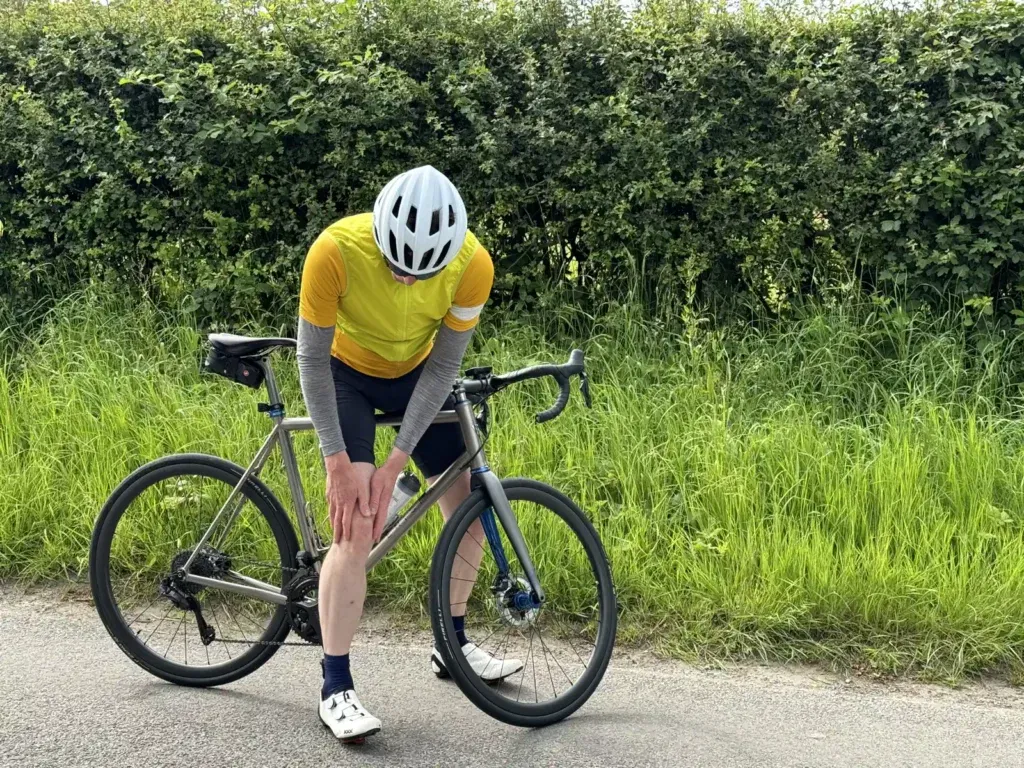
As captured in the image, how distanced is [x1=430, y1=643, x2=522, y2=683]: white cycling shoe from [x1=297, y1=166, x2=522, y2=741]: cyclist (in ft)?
0.95

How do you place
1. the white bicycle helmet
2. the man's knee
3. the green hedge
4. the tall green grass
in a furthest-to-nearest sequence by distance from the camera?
the green hedge
the tall green grass
the man's knee
the white bicycle helmet

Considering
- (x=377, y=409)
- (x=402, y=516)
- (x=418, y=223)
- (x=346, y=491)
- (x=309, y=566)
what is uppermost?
(x=418, y=223)

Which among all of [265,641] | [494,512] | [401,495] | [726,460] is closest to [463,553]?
[494,512]

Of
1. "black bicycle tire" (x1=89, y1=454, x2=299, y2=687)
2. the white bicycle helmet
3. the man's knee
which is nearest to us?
the white bicycle helmet

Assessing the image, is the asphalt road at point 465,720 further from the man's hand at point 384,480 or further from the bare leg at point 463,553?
the man's hand at point 384,480

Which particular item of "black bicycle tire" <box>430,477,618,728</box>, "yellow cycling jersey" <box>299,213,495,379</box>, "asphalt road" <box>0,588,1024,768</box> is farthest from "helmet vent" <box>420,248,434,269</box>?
"asphalt road" <box>0,588,1024,768</box>

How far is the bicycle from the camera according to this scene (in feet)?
10.3

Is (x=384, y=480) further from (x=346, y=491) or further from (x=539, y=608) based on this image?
(x=539, y=608)

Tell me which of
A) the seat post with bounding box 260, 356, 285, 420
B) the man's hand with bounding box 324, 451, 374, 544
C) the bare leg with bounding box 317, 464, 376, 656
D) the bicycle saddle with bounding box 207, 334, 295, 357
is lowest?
the bare leg with bounding box 317, 464, 376, 656

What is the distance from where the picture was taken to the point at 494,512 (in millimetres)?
3129

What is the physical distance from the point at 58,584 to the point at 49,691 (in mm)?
1054

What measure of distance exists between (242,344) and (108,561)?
3.08ft

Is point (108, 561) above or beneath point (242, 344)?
beneath

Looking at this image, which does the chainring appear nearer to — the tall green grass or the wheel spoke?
the wheel spoke
